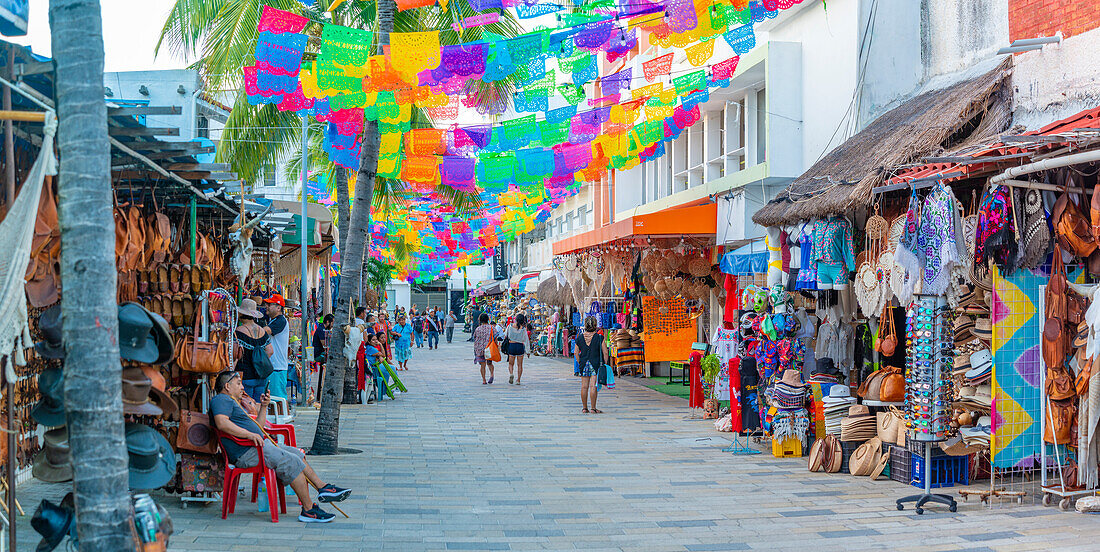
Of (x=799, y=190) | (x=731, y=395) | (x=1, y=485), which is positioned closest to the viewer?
(x=1, y=485)

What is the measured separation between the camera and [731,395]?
12383 mm

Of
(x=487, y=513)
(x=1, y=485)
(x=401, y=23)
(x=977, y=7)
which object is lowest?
(x=487, y=513)

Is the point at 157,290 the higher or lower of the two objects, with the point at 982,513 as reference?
higher

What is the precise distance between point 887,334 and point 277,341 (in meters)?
8.35

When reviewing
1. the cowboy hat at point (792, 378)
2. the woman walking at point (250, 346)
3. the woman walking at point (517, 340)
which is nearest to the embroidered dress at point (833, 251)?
the cowboy hat at point (792, 378)

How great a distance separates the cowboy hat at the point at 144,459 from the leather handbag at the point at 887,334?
694cm

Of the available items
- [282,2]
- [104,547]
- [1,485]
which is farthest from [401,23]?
[104,547]

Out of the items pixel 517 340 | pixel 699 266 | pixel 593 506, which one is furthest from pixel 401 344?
pixel 593 506

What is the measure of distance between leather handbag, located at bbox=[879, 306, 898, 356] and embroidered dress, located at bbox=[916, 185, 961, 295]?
3.55 feet

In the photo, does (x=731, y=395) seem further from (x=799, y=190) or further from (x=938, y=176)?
(x=938, y=176)

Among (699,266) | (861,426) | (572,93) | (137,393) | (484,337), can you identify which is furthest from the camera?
(484,337)

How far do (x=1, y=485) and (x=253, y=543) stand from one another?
6.02 feet

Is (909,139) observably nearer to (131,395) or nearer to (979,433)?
(979,433)

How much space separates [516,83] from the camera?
558 inches
